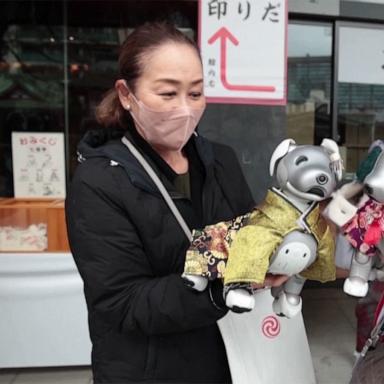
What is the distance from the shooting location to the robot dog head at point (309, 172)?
1.12 m

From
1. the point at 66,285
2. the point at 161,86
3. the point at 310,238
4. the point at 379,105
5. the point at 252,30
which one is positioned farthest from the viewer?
the point at 379,105

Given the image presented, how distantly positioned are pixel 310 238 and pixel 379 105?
4.76m

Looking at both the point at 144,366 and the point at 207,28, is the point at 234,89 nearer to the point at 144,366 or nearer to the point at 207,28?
the point at 207,28

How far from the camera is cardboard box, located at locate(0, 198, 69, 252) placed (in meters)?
3.40

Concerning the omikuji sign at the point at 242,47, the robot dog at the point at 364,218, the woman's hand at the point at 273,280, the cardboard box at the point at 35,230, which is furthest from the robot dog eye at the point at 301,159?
the cardboard box at the point at 35,230

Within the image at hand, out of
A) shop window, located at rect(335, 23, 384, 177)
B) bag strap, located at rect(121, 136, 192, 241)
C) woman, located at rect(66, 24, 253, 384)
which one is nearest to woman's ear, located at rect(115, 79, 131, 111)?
woman, located at rect(66, 24, 253, 384)

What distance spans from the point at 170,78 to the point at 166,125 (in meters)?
0.13

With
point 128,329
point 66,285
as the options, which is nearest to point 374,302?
point 128,329

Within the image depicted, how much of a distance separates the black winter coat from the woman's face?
5.6 inches

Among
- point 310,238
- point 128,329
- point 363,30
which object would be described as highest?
point 363,30

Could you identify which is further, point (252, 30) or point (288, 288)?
point (252, 30)

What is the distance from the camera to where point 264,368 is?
4.81ft

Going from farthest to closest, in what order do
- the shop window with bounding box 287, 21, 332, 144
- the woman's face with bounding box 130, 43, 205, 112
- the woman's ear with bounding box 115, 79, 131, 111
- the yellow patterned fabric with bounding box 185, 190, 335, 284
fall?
the shop window with bounding box 287, 21, 332, 144, the woman's ear with bounding box 115, 79, 131, 111, the woman's face with bounding box 130, 43, 205, 112, the yellow patterned fabric with bounding box 185, 190, 335, 284

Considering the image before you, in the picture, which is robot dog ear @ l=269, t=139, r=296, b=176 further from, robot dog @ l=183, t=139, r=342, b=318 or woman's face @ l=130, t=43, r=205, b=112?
woman's face @ l=130, t=43, r=205, b=112
